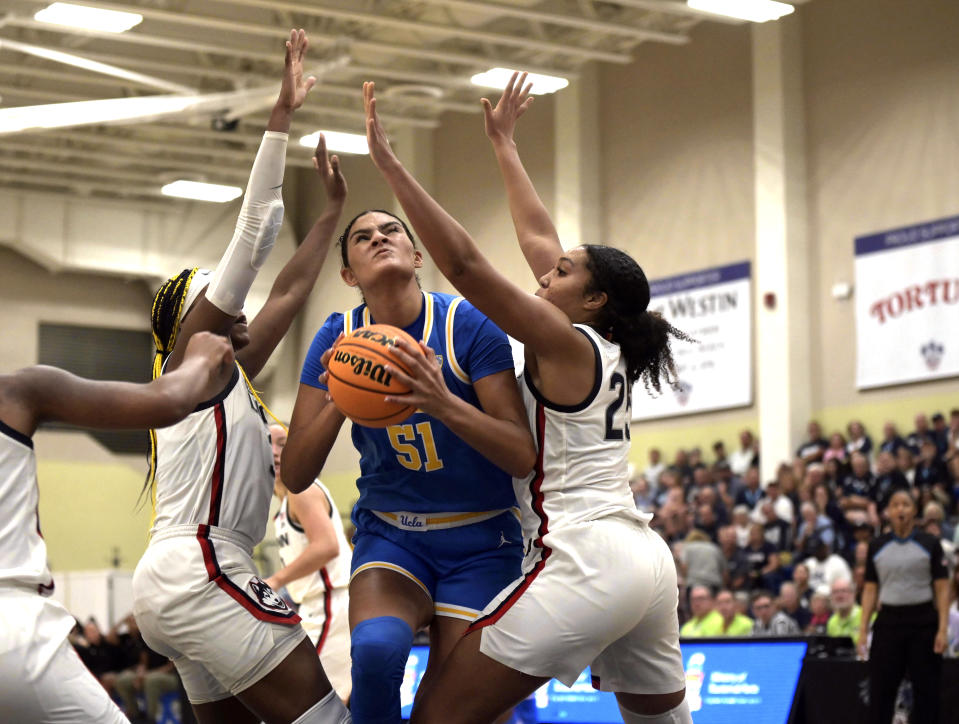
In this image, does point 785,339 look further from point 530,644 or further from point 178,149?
point 530,644

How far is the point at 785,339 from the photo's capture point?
1730 centimetres

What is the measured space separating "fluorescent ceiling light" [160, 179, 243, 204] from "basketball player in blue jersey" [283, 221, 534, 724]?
789 inches

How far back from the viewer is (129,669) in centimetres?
1839

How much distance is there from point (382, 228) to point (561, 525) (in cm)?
126

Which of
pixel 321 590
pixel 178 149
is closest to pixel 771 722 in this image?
pixel 321 590

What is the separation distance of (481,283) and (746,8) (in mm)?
13485

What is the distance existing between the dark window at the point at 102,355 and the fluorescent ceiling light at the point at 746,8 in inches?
502

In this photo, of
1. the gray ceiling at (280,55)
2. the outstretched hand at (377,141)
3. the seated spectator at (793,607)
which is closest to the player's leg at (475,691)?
the outstretched hand at (377,141)

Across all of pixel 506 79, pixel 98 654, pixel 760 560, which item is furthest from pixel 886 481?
pixel 98 654

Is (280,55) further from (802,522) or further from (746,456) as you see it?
(802,522)

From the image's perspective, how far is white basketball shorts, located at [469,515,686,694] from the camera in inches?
156

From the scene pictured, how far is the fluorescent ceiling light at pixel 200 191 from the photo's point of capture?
2403 cm

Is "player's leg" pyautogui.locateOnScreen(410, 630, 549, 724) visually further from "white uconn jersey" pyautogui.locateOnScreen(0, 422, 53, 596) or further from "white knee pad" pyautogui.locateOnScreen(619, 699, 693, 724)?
"white uconn jersey" pyautogui.locateOnScreen(0, 422, 53, 596)

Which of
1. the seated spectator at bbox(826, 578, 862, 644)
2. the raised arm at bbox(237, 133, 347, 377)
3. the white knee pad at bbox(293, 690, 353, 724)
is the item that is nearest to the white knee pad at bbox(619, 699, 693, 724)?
the white knee pad at bbox(293, 690, 353, 724)
